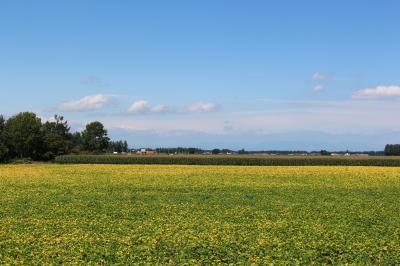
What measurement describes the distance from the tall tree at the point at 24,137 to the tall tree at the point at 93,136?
42.1 meters

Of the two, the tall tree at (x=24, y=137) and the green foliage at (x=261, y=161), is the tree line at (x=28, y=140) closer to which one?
the tall tree at (x=24, y=137)

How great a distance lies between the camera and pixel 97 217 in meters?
19.5

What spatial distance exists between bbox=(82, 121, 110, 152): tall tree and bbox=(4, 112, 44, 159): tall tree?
42091 millimetres

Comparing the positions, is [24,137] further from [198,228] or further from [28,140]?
[198,228]

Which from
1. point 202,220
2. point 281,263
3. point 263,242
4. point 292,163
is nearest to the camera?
point 281,263

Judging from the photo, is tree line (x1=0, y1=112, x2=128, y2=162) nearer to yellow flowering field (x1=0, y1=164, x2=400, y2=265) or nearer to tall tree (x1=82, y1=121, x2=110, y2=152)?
tall tree (x1=82, y1=121, x2=110, y2=152)

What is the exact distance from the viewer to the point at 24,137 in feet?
408

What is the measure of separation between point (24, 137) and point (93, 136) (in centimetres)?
4800

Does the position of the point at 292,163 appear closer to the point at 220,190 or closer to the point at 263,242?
the point at 220,190

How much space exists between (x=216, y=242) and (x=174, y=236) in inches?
56.5

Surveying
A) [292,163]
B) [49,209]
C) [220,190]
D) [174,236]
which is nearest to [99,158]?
[292,163]

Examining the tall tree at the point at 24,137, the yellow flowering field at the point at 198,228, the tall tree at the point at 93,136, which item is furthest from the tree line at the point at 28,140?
the yellow flowering field at the point at 198,228

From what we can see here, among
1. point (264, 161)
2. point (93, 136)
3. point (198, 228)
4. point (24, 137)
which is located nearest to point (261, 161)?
point (264, 161)

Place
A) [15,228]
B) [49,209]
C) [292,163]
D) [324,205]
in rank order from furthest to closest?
[292,163] → [324,205] → [49,209] → [15,228]
